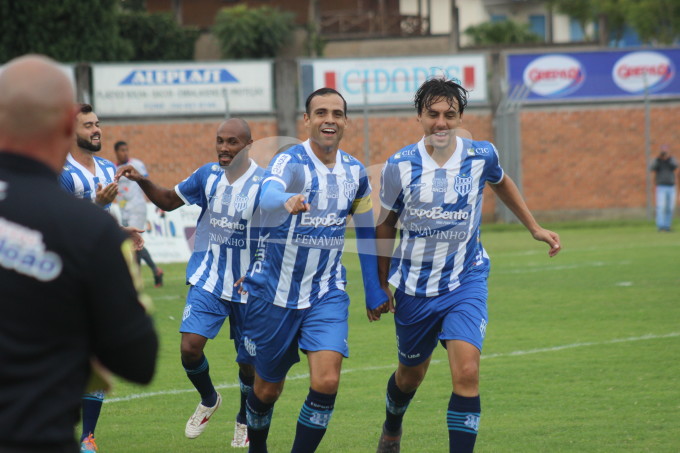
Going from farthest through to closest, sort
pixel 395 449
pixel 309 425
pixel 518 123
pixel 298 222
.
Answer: pixel 518 123
pixel 395 449
pixel 298 222
pixel 309 425

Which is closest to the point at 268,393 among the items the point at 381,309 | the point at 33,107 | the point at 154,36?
the point at 381,309

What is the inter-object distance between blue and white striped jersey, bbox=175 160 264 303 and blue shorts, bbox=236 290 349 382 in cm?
137

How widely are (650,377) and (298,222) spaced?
4.14 m

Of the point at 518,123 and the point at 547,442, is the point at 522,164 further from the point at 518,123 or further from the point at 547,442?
the point at 547,442

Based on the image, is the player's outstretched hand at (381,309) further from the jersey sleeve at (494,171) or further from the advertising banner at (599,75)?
the advertising banner at (599,75)

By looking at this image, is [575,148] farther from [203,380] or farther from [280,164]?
[280,164]

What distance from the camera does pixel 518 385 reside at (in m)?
8.75

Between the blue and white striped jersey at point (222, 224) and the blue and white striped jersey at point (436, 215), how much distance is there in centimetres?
139

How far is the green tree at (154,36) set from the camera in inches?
1710

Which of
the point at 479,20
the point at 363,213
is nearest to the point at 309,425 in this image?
the point at 363,213

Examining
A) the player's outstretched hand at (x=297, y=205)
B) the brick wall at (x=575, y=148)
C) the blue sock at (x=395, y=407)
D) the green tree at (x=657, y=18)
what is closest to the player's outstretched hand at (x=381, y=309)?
the blue sock at (x=395, y=407)

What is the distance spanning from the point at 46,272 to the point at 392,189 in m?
4.07

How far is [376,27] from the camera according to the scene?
47875 mm

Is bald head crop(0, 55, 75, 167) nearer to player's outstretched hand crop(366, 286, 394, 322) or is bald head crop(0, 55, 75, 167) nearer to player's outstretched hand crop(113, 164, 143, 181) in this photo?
player's outstretched hand crop(366, 286, 394, 322)
